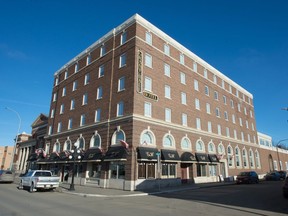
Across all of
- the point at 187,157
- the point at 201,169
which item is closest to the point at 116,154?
the point at 187,157

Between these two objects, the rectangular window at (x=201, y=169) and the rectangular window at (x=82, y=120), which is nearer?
the rectangular window at (x=201, y=169)

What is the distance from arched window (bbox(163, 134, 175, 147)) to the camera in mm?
27097

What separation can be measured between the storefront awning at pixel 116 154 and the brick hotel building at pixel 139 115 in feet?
0.33

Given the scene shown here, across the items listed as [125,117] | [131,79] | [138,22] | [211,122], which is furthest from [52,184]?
[211,122]

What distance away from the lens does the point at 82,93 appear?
33844 millimetres

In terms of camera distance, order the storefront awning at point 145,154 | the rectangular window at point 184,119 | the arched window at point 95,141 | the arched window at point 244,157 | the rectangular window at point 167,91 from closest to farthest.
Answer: the storefront awning at point 145,154, the arched window at point 95,141, the rectangular window at point 167,91, the rectangular window at point 184,119, the arched window at point 244,157

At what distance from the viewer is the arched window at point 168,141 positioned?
2710 cm

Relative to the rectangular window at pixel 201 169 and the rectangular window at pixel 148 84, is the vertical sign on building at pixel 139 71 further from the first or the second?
the rectangular window at pixel 201 169

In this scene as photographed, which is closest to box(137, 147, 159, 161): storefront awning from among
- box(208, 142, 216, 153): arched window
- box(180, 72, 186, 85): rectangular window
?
box(180, 72, 186, 85): rectangular window

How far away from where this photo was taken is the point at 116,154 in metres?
23.4

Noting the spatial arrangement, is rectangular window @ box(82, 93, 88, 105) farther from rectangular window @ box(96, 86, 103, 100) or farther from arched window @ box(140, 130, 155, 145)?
arched window @ box(140, 130, 155, 145)

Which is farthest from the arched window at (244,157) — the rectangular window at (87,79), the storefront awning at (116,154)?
the rectangular window at (87,79)

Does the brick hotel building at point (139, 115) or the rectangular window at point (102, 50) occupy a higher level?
the rectangular window at point (102, 50)

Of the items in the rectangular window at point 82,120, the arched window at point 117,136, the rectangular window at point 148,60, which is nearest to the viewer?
the arched window at point 117,136
